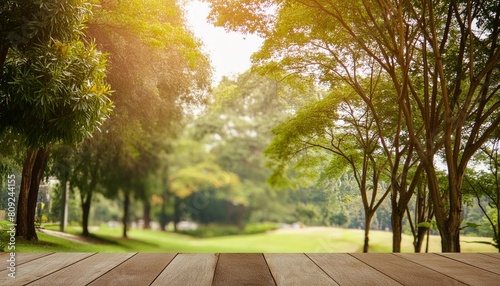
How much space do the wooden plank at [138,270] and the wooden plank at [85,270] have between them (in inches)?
1.3

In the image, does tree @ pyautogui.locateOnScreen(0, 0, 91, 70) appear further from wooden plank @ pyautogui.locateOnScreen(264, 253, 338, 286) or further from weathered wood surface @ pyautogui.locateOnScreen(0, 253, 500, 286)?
wooden plank @ pyautogui.locateOnScreen(264, 253, 338, 286)

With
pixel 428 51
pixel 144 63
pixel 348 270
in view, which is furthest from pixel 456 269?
pixel 144 63

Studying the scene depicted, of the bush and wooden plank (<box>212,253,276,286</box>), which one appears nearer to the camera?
wooden plank (<box>212,253,276,286</box>)

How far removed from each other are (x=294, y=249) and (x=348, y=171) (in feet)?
38.3

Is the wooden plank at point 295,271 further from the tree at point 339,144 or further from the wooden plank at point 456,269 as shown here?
the tree at point 339,144

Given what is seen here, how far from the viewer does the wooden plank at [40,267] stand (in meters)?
1.39

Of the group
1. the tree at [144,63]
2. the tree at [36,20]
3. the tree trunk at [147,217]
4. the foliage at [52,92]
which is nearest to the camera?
the tree at [36,20]

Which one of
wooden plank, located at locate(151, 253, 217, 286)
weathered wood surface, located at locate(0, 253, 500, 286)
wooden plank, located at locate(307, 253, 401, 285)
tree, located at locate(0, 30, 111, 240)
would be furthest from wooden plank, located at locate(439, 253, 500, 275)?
tree, located at locate(0, 30, 111, 240)

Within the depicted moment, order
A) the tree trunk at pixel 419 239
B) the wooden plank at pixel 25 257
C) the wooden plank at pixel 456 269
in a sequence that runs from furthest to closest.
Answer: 1. the tree trunk at pixel 419 239
2. the wooden plank at pixel 25 257
3. the wooden plank at pixel 456 269

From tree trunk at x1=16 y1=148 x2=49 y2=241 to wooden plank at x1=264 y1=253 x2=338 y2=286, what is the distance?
235 cm

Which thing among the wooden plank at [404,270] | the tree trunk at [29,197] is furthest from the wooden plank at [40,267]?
the tree trunk at [29,197]

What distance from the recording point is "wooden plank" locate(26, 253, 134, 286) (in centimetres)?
139

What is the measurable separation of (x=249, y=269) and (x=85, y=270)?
1.87ft

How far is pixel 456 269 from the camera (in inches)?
66.1
